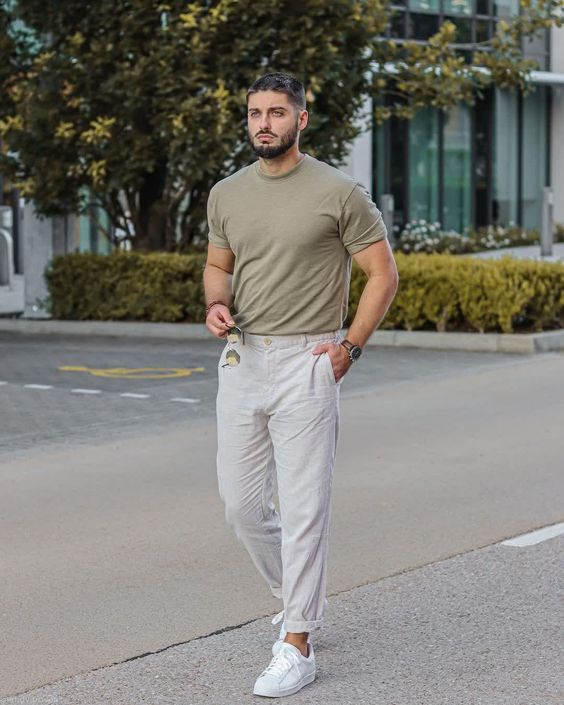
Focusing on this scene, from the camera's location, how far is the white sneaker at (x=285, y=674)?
4.86 m

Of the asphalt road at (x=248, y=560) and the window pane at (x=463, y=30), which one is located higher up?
the window pane at (x=463, y=30)

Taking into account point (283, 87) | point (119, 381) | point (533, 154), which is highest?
point (533, 154)

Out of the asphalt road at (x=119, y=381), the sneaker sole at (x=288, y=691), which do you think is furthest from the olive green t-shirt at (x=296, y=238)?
the asphalt road at (x=119, y=381)

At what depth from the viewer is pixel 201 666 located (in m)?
5.22

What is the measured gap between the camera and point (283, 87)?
4.95 meters

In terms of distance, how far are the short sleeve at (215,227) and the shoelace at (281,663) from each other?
1350mm

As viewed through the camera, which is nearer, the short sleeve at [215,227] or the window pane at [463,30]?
the short sleeve at [215,227]

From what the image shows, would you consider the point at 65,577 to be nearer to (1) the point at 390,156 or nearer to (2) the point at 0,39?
(2) the point at 0,39

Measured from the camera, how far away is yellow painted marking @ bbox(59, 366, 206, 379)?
13.9 metres

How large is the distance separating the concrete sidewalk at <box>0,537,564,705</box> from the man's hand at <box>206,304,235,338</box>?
3.67 ft

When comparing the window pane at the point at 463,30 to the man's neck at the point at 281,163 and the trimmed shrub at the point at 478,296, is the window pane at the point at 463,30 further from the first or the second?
the man's neck at the point at 281,163

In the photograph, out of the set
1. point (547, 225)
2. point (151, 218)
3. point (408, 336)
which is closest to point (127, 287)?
point (151, 218)

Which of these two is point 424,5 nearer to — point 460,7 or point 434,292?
point 460,7

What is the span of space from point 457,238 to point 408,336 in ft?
49.2
